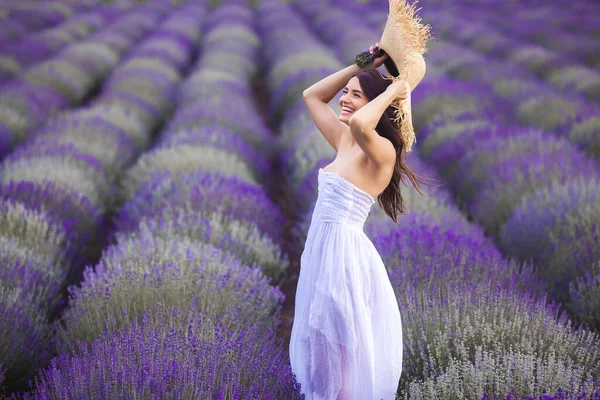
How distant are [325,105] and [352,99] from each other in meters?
0.25

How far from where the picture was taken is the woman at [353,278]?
2.12 meters

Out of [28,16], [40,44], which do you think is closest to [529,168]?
[40,44]

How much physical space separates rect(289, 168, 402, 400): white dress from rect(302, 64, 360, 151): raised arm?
0.77 feet

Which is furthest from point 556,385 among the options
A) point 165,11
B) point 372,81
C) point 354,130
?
point 165,11

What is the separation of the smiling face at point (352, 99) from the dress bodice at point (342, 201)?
23 cm

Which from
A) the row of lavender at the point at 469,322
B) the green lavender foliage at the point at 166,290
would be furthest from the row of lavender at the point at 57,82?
the row of lavender at the point at 469,322

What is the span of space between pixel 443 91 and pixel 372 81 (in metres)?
5.89

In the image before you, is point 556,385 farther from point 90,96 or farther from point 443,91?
point 90,96

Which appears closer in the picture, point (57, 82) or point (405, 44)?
point (405, 44)

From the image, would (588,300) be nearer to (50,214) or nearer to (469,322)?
(469,322)

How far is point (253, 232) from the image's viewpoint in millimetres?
3949

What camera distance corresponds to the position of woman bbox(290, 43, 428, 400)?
2.12 meters

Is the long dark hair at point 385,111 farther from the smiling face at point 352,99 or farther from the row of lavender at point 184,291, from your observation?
the row of lavender at point 184,291

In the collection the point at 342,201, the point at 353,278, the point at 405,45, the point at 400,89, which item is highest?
the point at 405,45
